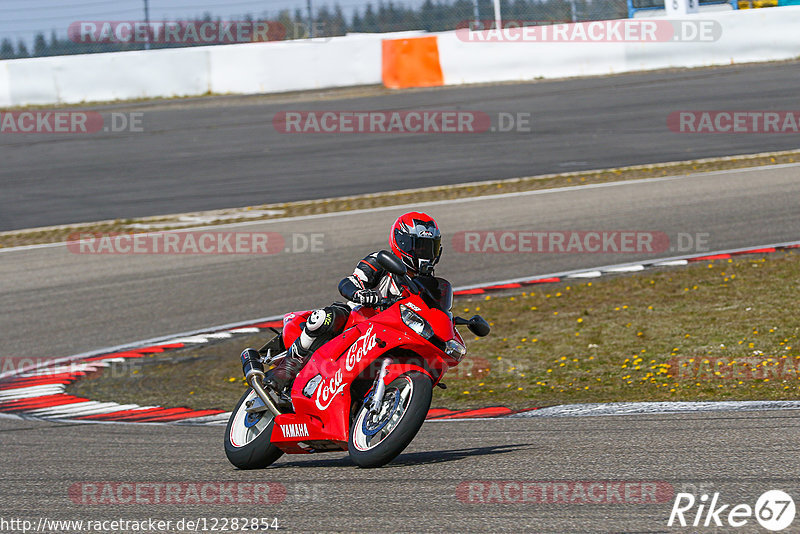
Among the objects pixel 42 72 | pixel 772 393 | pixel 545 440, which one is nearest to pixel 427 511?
pixel 545 440

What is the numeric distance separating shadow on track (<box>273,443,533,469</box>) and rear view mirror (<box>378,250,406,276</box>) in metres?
0.99

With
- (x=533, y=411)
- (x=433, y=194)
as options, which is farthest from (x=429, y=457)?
(x=433, y=194)

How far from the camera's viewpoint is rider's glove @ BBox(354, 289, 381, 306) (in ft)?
18.9

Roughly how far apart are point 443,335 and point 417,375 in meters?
0.26

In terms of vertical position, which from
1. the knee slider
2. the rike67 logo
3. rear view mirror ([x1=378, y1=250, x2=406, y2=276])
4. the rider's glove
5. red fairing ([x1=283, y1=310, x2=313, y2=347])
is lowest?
the rike67 logo

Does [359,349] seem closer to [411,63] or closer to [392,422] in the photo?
[392,422]

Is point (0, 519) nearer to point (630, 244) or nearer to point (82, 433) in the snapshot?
point (82, 433)

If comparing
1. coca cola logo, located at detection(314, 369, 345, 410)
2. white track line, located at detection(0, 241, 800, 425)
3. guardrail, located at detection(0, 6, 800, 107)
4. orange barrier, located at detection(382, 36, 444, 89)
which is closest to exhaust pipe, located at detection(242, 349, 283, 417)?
coca cola logo, located at detection(314, 369, 345, 410)

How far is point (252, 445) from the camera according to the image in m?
6.27

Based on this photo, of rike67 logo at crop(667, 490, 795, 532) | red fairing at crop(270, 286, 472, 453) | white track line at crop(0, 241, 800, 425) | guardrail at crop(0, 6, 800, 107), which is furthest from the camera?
guardrail at crop(0, 6, 800, 107)

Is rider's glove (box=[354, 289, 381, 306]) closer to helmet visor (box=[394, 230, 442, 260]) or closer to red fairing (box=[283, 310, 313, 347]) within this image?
helmet visor (box=[394, 230, 442, 260])

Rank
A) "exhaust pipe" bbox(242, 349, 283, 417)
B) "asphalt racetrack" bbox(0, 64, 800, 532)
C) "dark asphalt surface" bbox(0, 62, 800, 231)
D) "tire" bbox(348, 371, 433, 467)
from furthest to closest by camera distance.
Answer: "dark asphalt surface" bbox(0, 62, 800, 231) < "exhaust pipe" bbox(242, 349, 283, 417) < "tire" bbox(348, 371, 433, 467) < "asphalt racetrack" bbox(0, 64, 800, 532)

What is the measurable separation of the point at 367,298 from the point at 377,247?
874 cm

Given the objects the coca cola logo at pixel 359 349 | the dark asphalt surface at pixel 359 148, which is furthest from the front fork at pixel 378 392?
the dark asphalt surface at pixel 359 148
